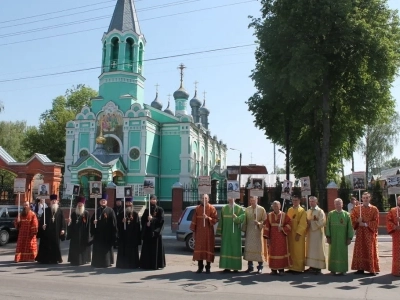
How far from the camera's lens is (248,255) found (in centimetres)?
1000

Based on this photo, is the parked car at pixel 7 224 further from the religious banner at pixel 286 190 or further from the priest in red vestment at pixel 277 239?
the priest in red vestment at pixel 277 239

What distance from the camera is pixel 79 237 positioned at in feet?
37.0

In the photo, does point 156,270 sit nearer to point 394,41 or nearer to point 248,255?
point 248,255

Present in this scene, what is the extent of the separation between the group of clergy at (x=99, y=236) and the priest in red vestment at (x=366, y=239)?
181 inches

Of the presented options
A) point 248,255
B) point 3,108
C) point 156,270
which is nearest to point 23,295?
point 156,270

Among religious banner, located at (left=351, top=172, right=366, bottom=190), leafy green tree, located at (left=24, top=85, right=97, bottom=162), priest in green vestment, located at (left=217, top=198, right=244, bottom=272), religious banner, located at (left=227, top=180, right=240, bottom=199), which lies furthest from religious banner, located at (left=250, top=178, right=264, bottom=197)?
leafy green tree, located at (left=24, top=85, right=97, bottom=162)

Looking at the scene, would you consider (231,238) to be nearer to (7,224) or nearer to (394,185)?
(394,185)

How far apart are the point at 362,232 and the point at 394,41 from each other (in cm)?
1669

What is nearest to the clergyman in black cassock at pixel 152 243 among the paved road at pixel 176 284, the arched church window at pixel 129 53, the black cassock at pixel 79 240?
the paved road at pixel 176 284

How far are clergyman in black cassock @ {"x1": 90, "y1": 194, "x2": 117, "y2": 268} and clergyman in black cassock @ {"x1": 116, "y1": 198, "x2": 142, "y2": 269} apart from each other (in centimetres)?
23

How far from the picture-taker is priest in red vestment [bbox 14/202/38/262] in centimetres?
1155

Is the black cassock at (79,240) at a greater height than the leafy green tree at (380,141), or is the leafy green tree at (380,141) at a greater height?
the leafy green tree at (380,141)

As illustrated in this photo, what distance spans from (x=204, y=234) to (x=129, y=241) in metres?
1.99

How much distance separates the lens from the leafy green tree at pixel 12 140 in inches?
1908
